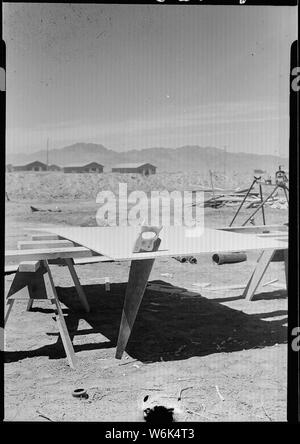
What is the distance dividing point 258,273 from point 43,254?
119 inches

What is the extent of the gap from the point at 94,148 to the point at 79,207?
80821 mm

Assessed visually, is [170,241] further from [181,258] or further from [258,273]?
[181,258]

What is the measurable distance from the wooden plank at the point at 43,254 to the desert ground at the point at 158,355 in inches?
35.0

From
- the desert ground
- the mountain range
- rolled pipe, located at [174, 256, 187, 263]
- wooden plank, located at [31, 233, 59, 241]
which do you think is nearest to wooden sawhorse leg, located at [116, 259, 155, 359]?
the desert ground

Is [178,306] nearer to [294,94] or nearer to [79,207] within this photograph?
[294,94]

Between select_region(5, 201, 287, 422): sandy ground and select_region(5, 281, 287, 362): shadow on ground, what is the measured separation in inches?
0.4

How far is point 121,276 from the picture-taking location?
25.4 feet

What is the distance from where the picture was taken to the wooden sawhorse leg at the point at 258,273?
18.4ft

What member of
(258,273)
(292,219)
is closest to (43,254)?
(292,219)

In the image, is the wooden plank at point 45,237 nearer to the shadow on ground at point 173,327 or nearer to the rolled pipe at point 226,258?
the shadow on ground at point 173,327

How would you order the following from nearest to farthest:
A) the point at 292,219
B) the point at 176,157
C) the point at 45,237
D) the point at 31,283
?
the point at 292,219, the point at 31,283, the point at 45,237, the point at 176,157

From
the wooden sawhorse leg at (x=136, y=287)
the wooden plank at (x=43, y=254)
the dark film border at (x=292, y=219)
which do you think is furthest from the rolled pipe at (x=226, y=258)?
the dark film border at (x=292, y=219)

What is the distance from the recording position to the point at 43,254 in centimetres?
391

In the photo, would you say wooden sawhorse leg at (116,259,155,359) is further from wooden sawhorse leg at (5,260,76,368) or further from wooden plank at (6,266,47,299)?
wooden plank at (6,266,47,299)
